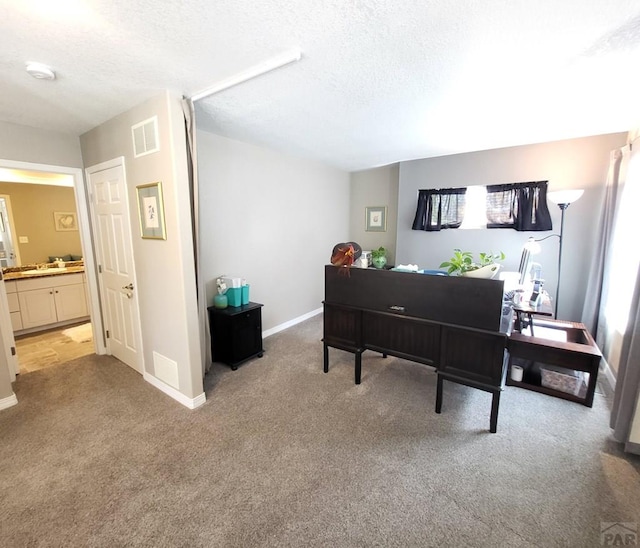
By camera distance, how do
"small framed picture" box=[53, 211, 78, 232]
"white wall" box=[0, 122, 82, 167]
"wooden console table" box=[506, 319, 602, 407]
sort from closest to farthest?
"wooden console table" box=[506, 319, 602, 407] < "white wall" box=[0, 122, 82, 167] < "small framed picture" box=[53, 211, 78, 232]

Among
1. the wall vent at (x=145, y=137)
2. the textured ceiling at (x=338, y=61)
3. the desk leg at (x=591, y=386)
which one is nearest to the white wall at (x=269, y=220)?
the textured ceiling at (x=338, y=61)

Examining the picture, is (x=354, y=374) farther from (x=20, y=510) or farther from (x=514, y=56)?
(x=514, y=56)

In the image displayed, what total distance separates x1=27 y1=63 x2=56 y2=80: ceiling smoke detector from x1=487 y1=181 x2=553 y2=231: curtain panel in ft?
14.8

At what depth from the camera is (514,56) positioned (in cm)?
161

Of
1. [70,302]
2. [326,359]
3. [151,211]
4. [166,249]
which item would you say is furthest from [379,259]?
[70,302]

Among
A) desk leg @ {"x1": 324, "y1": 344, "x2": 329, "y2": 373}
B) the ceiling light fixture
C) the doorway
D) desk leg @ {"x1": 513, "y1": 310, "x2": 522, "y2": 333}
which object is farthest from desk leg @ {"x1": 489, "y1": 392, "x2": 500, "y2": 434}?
the doorway

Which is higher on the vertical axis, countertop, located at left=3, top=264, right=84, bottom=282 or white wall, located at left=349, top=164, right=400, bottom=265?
white wall, located at left=349, top=164, right=400, bottom=265

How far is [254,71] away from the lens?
68.3 inches

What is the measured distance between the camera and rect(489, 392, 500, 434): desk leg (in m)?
2.00

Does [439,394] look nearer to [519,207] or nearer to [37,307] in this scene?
[519,207]

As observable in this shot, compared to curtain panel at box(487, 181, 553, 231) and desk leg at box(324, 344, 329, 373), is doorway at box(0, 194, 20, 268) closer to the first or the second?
desk leg at box(324, 344, 329, 373)

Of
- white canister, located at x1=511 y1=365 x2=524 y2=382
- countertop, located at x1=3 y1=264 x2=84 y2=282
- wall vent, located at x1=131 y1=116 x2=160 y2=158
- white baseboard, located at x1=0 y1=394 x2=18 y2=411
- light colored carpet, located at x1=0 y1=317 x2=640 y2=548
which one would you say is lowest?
light colored carpet, located at x1=0 y1=317 x2=640 y2=548

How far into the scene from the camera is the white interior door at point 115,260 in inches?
Result: 102

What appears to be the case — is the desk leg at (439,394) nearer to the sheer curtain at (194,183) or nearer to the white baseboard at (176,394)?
the white baseboard at (176,394)
